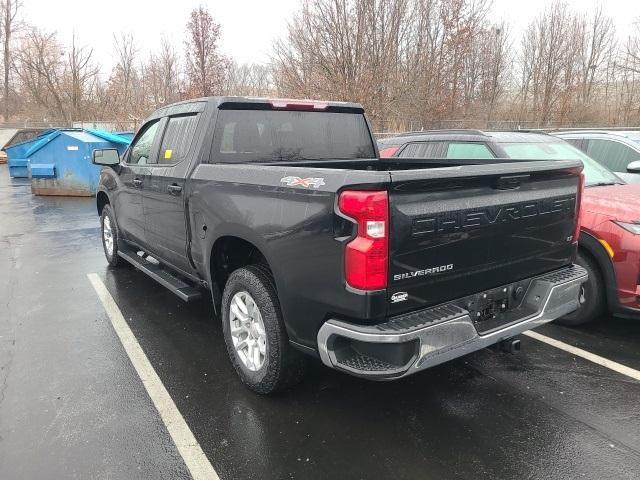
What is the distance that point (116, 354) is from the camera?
4.03 m

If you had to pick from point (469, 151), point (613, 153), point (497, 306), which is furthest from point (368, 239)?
point (613, 153)

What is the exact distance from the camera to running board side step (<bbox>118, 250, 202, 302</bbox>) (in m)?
4.08

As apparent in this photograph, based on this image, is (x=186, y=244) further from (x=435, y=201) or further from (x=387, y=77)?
(x=387, y=77)

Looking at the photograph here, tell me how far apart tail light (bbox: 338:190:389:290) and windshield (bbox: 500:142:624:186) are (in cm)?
361

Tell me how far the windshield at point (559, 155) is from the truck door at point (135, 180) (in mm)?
3926

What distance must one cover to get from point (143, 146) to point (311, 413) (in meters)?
3.49

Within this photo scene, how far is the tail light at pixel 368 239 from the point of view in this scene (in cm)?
236

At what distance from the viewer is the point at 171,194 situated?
415 centimetres

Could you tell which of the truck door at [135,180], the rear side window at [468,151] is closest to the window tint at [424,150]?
the rear side window at [468,151]

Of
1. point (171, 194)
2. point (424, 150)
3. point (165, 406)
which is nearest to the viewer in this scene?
point (165, 406)

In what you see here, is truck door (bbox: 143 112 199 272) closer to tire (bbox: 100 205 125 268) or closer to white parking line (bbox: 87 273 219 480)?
white parking line (bbox: 87 273 219 480)

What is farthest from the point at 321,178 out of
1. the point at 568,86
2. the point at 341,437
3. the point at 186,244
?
the point at 568,86

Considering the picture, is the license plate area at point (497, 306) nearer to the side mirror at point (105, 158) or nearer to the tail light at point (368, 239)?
the tail light at point (368, 239)

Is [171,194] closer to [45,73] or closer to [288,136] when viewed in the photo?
[288,136]
